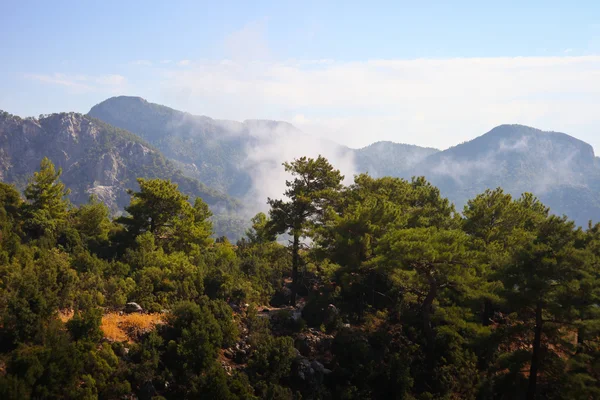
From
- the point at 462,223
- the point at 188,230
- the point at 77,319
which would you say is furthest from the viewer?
the point at 188,230

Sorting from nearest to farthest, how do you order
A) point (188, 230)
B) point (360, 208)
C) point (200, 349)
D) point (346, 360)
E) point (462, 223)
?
point (200, 349), point (346, 360), point (360, 208), point (462, 223), point (188, 230)

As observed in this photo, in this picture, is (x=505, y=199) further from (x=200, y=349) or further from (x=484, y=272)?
(x=200, y=349)

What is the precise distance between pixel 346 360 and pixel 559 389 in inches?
318

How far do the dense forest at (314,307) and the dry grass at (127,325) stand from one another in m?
0.09

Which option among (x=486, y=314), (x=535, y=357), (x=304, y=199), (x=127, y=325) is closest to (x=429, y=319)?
(x=535, y=357)

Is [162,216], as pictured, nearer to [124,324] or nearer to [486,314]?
[124,324]

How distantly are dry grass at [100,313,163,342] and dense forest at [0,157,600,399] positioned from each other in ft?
0.28

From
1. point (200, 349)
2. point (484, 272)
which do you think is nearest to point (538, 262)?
point (484, 272)

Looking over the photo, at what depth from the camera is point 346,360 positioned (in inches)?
672

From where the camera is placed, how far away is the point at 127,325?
597 inches

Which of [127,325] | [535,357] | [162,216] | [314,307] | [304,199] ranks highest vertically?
[304,199]

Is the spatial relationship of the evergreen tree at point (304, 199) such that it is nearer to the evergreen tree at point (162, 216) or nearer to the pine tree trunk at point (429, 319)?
the pine tree trunk at point (429, 319)

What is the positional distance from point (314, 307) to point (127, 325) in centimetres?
982

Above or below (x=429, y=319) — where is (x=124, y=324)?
below
